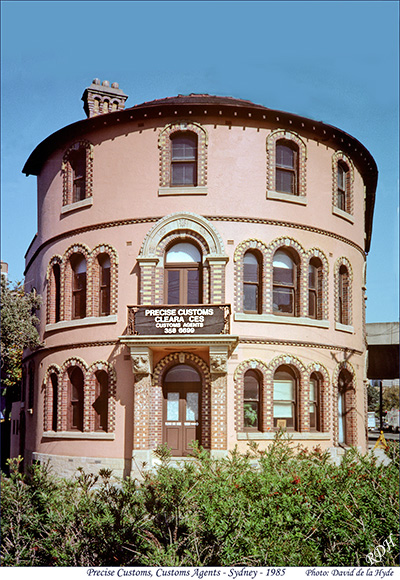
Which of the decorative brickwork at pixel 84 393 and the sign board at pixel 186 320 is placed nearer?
the sign board at pixel 186 320

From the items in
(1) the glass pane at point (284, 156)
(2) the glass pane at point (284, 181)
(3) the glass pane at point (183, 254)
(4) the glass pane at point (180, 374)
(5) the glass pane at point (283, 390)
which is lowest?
(5) the glass pane at point (283, 390)

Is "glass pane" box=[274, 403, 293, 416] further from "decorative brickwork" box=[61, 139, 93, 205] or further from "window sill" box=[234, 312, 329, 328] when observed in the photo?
"decorative brickwork" box=[61, 139, 93, 205]

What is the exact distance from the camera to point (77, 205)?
18516 millimetres

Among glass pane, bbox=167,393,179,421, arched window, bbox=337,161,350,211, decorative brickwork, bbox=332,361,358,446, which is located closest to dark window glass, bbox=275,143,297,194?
arched window, bbox=337,161,350,211

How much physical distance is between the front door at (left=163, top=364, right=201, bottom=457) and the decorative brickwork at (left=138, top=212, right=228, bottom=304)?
215 cm

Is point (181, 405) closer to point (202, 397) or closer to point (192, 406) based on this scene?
point (192, 406)

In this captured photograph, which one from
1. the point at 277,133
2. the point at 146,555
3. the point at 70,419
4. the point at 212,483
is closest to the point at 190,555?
the point at 146,555

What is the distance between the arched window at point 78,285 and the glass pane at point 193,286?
3.26m

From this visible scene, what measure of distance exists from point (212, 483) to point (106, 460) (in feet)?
29.0

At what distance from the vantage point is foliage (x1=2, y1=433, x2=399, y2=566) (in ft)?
26.0

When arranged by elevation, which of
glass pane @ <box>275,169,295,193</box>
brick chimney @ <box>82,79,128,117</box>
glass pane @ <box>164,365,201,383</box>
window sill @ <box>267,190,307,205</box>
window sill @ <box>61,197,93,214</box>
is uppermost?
brick chimney @ <box>82,79,128,117</box>

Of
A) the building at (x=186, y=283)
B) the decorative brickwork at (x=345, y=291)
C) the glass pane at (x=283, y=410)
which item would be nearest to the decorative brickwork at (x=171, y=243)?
the building at (x=186, y=283)

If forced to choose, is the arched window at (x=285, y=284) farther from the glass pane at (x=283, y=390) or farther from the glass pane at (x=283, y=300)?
the glass pane at (x=283, y=390)

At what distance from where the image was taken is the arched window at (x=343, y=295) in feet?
65.7
